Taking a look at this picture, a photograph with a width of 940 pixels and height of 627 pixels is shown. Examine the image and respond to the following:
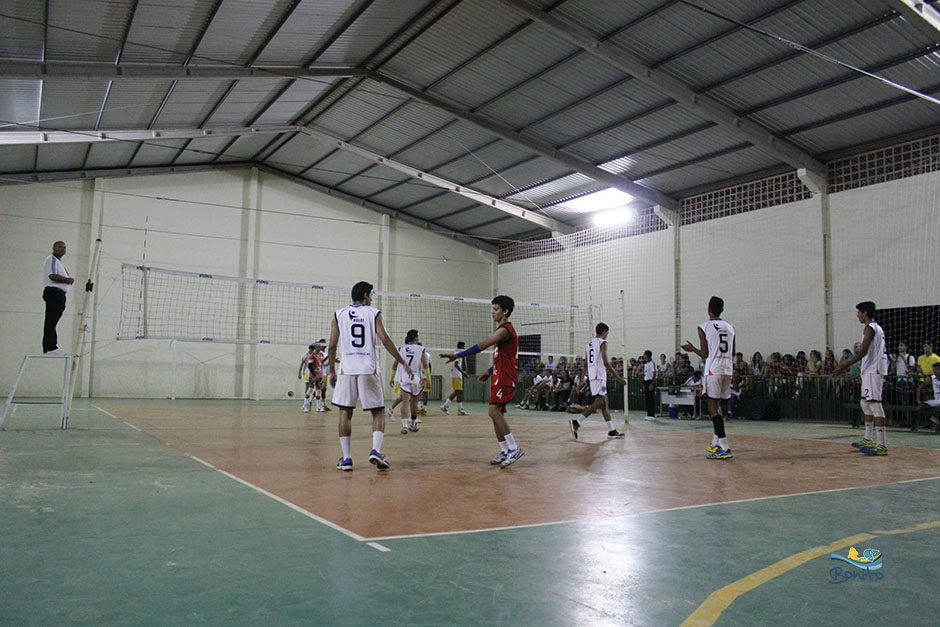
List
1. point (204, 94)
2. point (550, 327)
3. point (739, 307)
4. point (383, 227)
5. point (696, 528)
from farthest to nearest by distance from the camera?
point (383, 227), point (550, 327), point (739, 307), point (204, 94), point (696, 528)

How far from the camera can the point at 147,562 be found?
3.16 m

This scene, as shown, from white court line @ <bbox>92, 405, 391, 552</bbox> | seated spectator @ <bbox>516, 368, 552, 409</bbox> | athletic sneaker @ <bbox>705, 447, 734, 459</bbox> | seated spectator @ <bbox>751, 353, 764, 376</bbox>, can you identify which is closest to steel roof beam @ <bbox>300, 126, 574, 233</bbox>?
A: seated spectator @ <bbox>516, 368, 552, 409</bbox>

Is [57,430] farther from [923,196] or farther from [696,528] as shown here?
[923,196]

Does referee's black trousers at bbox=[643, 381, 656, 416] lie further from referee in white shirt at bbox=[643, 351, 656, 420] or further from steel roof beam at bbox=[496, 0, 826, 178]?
steel roof beam at bbox=[496, 0, 826, 178]

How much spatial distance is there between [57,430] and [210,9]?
368 inches

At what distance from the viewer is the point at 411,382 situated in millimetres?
11750

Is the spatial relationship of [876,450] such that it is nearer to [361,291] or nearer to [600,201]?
[361,291]

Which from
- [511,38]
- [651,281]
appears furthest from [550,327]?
[511,38]

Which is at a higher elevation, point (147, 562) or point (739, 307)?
point (739, 307)

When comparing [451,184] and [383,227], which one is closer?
[451,184]

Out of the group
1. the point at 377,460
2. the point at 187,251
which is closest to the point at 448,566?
the point at 377,460

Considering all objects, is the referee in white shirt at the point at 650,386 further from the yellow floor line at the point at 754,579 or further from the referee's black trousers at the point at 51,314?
the yellow floor line at the point at 754,579

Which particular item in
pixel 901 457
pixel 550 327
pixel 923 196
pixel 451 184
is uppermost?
pixel 451 184

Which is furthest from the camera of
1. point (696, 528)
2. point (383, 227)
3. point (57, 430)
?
point (383, 227)
